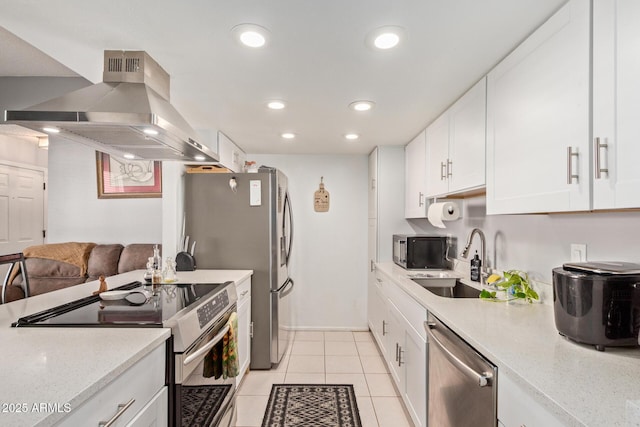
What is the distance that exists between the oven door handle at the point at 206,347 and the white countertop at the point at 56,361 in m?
0.16

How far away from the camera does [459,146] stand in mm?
2211

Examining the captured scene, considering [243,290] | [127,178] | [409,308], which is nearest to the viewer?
[409,308]

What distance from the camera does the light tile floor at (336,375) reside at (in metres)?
2.39

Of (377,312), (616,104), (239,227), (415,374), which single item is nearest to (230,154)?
(239,227)

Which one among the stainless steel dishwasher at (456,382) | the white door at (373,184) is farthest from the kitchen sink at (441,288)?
the white door at (373,184)

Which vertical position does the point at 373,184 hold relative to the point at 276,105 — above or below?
below

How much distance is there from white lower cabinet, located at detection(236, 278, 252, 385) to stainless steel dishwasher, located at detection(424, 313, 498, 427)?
1.45 m

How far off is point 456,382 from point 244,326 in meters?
1.81

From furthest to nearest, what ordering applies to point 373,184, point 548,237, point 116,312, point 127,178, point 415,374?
point 127,178
point 373,184
point 415,374
point 548,237
point 116,312

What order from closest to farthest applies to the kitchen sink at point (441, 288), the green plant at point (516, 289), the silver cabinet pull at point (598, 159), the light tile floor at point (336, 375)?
the silver cabinet pull at point (598, 159) → the green plant at point (516, 289) → the light tile floor at point (336, 375) → the kitchen sink at point (441, 288)

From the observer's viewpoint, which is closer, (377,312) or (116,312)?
(116,312)

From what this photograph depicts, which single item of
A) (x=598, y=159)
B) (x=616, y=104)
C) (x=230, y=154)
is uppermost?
(x=230, y=154)

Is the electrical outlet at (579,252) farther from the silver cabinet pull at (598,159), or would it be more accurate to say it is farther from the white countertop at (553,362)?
the silver cabinet pull at (598,159)

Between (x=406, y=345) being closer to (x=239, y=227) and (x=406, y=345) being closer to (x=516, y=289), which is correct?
(x=516, y=289)
